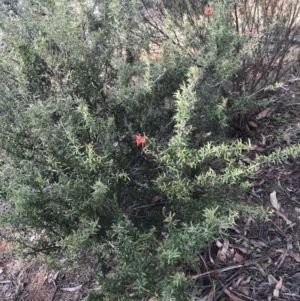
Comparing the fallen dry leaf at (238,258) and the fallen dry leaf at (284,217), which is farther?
the fallen dry leaf at (284,217)

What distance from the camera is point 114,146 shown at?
235 centimetres

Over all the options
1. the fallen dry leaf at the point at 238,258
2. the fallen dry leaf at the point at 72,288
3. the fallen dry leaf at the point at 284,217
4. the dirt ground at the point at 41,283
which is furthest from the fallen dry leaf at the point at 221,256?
the fallen dry leaf at the point at 72,288

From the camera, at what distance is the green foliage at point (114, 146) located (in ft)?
6.77

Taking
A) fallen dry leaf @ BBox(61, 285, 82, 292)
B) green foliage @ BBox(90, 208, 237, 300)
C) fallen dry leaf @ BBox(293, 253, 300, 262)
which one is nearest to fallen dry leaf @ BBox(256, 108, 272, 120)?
fallen dry leaf @ BBox(293, 253, 300, 262)

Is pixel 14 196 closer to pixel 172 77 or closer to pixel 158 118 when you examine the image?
pixel 158 118

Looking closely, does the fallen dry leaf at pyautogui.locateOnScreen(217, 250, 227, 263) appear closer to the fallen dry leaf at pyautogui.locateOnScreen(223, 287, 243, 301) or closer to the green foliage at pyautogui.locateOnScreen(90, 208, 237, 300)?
the fallen dry leaf at pyautogui.locateOnScreen(223, 287, 243, 301)

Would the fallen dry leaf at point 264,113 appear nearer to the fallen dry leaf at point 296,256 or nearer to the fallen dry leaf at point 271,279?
the fallen dry leaf at point 296,256

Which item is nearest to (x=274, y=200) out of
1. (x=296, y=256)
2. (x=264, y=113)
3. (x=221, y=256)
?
(x=296, y=256)

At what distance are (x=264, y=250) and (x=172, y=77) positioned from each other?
135cm

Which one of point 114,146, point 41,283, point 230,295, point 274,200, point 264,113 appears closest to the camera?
point 114,146

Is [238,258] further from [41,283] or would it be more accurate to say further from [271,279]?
[41,283]

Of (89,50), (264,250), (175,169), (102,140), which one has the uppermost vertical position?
(89,50)

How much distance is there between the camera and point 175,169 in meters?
2.13

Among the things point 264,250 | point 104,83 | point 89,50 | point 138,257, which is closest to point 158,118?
point 104,83
